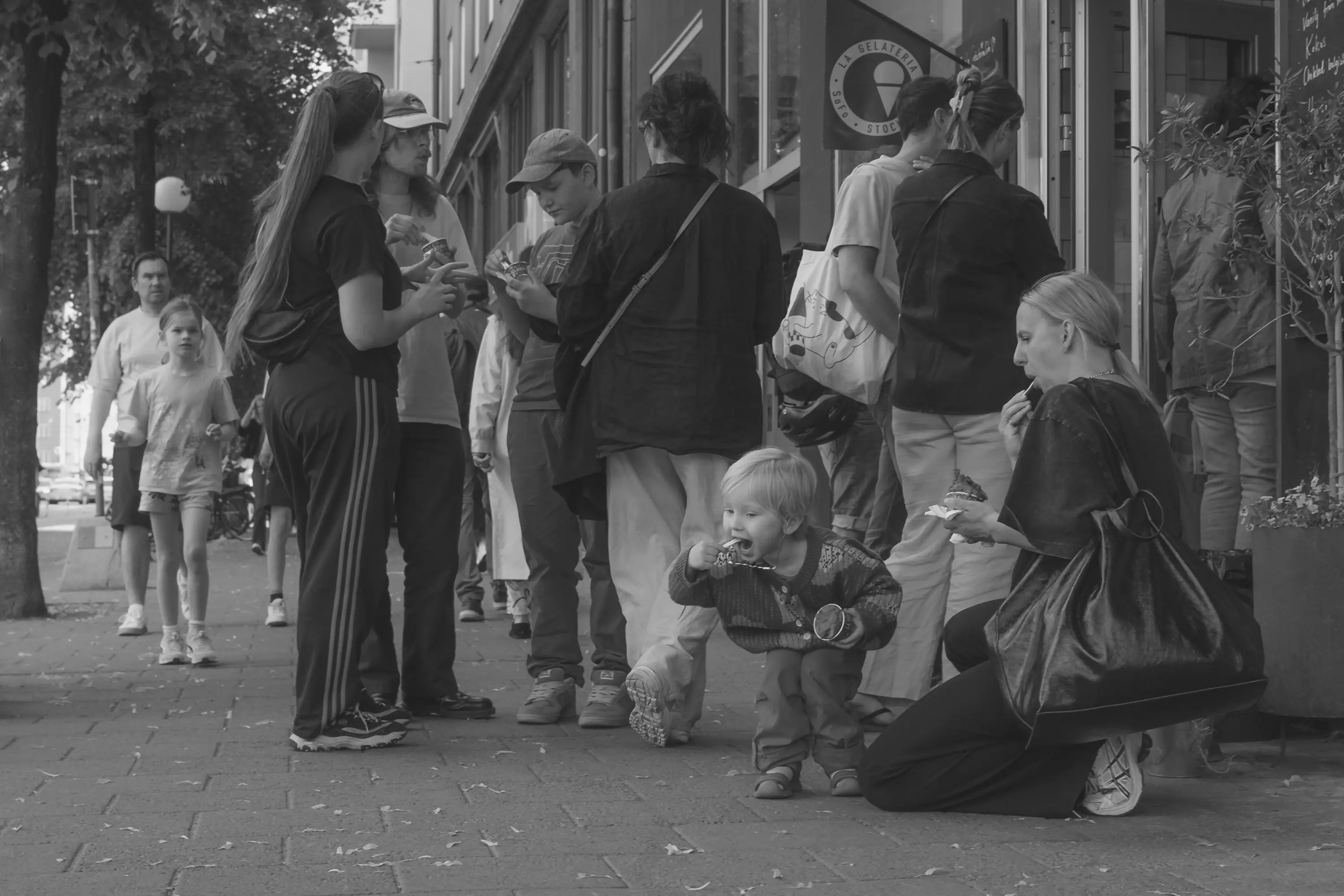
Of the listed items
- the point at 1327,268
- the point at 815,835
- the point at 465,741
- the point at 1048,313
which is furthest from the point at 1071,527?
the point at 465,741

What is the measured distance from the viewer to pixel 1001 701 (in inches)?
171

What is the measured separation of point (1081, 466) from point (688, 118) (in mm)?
1925

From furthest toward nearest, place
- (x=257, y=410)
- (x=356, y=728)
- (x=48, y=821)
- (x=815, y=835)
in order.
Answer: (x=257, y=410)
(x=356, y=728)
(x=48, y=821)
(x=815, y=835)

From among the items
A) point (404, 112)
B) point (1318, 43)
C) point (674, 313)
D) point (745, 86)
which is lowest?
point (674, 313)

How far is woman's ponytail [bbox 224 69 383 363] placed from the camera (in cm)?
545

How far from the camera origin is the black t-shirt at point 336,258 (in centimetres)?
537

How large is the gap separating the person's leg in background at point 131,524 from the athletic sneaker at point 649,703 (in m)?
4.42

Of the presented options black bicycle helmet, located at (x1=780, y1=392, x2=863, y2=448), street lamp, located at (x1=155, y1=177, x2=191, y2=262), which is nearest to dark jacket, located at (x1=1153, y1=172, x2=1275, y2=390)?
black bicycle helmet, located at (x1=780, y1=392, x2=863, y2=448)

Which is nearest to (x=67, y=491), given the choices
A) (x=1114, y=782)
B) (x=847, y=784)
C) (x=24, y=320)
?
(x=24, y=320)

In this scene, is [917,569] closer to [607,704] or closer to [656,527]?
[656,527]

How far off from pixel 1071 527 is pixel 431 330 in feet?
8.95

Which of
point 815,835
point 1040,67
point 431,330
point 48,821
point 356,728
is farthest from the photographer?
point 1040,67

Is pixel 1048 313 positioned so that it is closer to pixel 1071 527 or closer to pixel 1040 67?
pixel 1071 527

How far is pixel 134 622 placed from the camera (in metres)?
9.79
